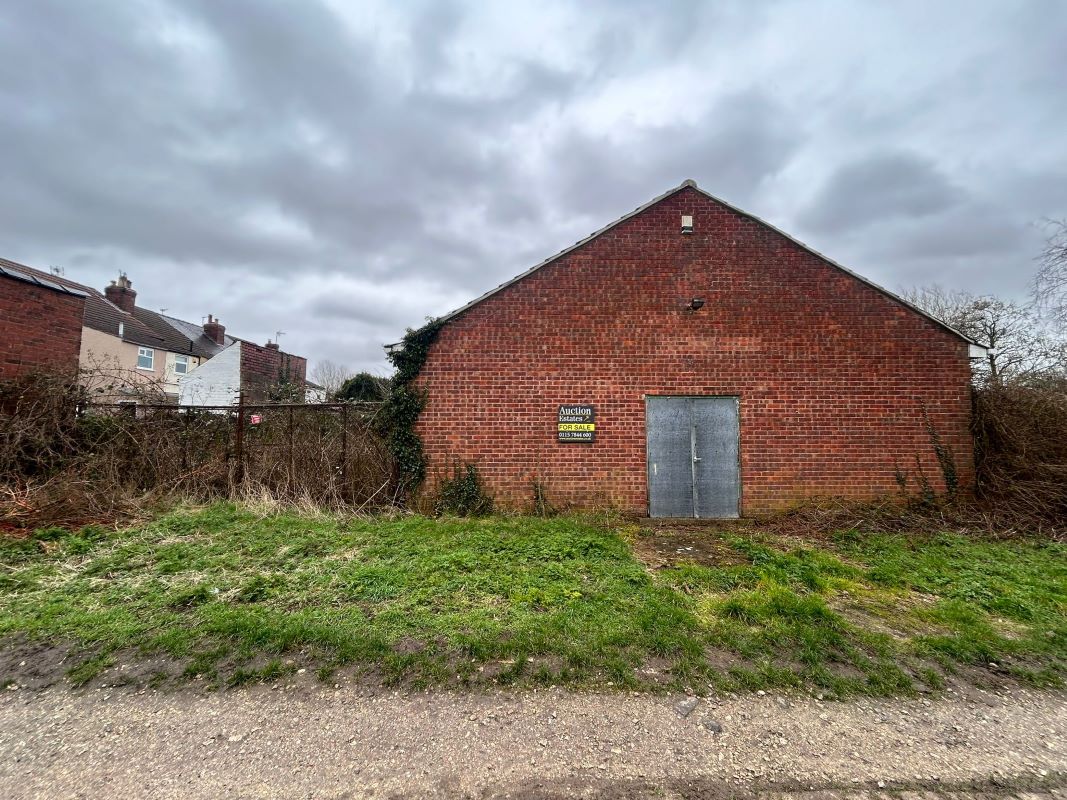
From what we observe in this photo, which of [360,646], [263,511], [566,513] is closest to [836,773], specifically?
[360,646]

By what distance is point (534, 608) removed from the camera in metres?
4.46

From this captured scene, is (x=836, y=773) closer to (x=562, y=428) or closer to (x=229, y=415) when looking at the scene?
(x=562, y=428)

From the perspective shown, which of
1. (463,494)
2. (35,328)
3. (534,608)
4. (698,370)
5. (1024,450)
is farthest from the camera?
(35,328)

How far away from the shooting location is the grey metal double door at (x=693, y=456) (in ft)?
28.3

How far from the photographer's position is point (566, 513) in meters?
8.46

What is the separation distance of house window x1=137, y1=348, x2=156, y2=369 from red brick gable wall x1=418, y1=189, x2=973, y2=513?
29.8 meters

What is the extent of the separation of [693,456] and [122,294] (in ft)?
123

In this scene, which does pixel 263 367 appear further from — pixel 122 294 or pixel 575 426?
pixel 575 426

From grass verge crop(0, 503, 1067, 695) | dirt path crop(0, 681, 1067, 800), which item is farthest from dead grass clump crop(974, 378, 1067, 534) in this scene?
dirt path crop(0, 681, 1067, 800)

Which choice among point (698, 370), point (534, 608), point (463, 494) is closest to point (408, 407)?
point (463, 494)

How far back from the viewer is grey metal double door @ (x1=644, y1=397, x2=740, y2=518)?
8.63m

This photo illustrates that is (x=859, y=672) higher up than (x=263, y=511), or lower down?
lower down

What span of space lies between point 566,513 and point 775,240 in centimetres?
651

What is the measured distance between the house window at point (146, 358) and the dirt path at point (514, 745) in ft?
109
